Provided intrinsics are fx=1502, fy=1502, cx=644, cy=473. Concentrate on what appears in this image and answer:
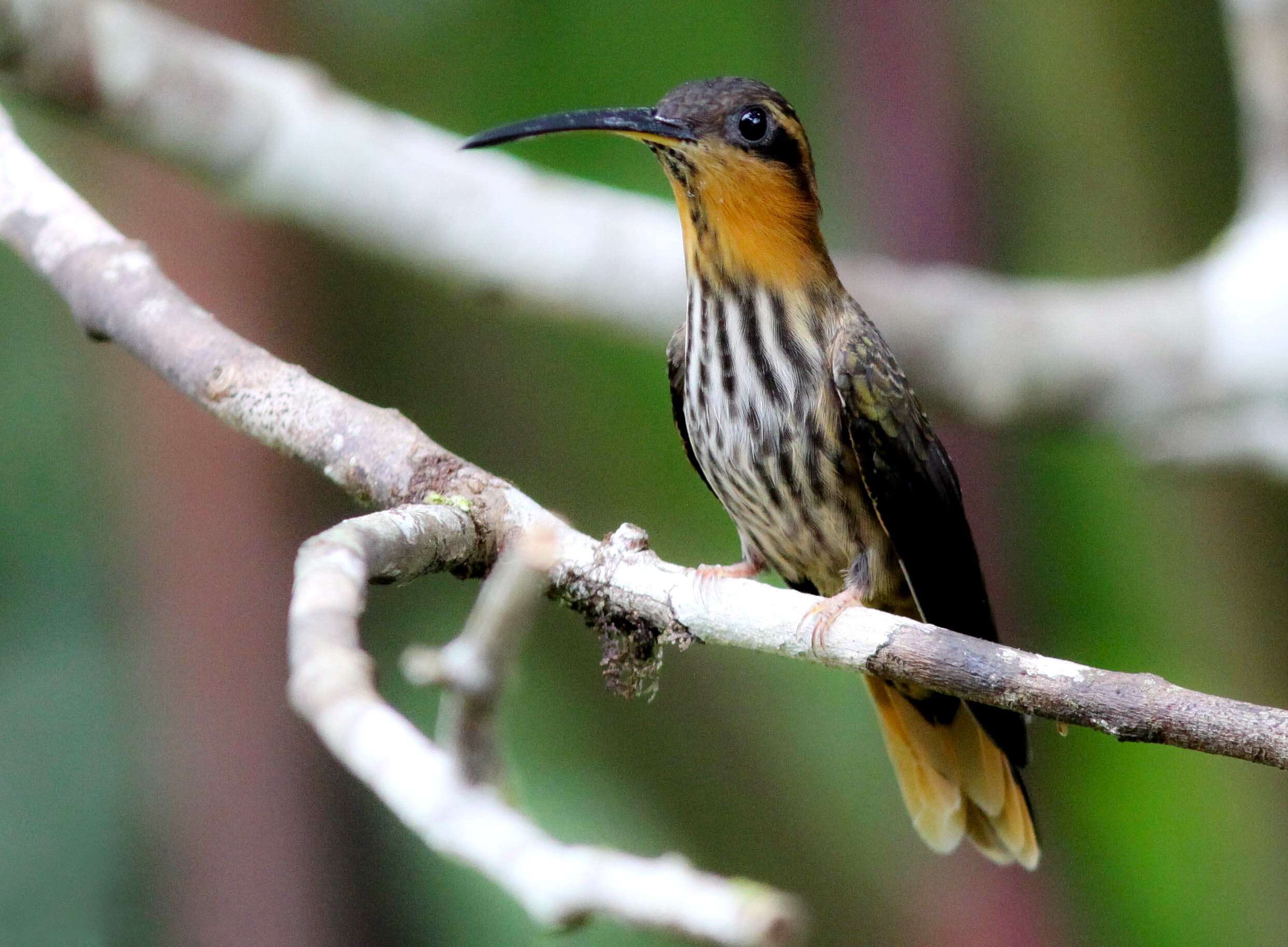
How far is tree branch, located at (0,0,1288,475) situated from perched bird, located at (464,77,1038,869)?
153cm

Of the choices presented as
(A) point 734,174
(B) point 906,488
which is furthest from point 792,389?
(A) point 734,174

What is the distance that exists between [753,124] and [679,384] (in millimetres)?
712

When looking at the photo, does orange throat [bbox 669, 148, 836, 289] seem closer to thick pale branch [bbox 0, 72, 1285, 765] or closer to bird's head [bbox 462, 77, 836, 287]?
bird's head [bbox 462, 77, 836, 287]

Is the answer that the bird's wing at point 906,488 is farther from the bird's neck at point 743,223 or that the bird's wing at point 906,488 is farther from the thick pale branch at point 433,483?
the thick pale branch at point 433,483

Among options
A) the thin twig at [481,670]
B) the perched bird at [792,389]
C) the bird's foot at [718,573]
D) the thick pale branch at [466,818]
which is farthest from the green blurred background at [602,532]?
the thin twig at [481,670]

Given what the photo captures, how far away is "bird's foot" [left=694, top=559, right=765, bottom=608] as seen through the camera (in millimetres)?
2480

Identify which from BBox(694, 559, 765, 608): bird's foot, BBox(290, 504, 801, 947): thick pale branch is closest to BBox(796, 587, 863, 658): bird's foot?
BBox(694, 559, 765, 608): bird's foot

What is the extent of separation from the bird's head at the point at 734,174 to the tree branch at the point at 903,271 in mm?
1594

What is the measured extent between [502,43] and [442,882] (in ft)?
11.1

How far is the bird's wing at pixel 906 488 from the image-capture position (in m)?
3.45

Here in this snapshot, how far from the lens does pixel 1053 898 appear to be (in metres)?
5.78

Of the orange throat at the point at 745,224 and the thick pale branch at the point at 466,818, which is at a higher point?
the orange throat at the point at 745,224

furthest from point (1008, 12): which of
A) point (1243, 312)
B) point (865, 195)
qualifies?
point (1243, 312)

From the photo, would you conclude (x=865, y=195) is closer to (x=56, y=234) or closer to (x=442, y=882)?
(x=442, y=882)
